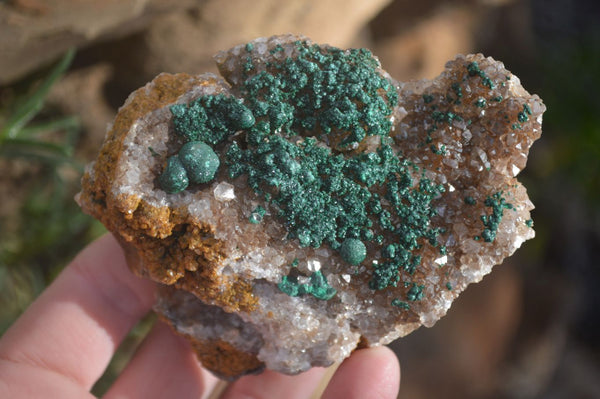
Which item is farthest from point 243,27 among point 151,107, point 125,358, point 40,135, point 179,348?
point 125,358

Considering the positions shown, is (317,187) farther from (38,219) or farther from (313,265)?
(38,219)

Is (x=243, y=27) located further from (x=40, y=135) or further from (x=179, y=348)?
(x=179, y=348)

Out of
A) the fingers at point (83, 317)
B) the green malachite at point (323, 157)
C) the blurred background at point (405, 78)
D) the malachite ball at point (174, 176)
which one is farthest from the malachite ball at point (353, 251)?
the blurred background at point (405, 78)

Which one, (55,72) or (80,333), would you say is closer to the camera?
(80,333)

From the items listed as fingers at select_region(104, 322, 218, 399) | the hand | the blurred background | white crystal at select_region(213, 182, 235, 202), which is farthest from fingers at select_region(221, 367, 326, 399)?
the blurred background

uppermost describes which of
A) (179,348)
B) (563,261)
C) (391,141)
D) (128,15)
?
(563,261)

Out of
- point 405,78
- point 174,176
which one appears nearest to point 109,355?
point 174,176

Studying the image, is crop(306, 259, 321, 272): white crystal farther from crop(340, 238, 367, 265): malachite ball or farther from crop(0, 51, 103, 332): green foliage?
crop(0, 51, 103, 332): green foliage
